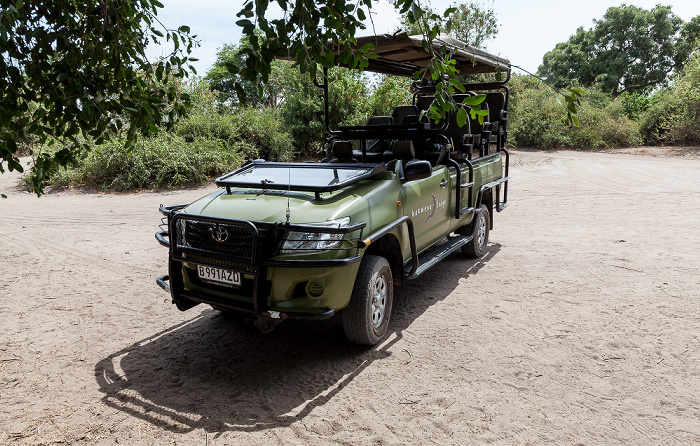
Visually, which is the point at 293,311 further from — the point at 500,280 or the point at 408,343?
the point at 500,280

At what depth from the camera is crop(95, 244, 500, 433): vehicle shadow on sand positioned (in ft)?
11.2

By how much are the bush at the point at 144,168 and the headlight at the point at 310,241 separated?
36.4 feet

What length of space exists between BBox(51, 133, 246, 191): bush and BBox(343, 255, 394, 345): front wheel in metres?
10.9

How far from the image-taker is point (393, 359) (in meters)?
4.18

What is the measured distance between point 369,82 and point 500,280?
1399cm

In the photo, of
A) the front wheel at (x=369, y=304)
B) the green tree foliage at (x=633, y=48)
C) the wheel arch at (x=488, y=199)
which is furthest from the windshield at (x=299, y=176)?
the green tree foliage at (x=633, y=48)

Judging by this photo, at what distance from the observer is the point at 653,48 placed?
128 feet

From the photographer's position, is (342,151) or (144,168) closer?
(342,151)

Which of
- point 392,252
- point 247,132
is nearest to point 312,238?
point 392,252

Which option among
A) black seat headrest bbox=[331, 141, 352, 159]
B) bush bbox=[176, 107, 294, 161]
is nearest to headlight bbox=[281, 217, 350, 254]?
black seat headrest bbox=[331, 141, 352, 159]

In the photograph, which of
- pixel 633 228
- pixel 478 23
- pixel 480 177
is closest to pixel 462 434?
pixel 480 177

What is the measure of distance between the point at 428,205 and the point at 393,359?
5.99 ft

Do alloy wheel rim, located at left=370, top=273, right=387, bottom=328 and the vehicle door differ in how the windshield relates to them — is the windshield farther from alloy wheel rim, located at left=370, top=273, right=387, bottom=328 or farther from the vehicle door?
alloy wheel rim, located at left=370, top=273, right=387, bottom=328

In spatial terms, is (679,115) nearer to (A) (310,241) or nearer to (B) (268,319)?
(A) (310,241)
